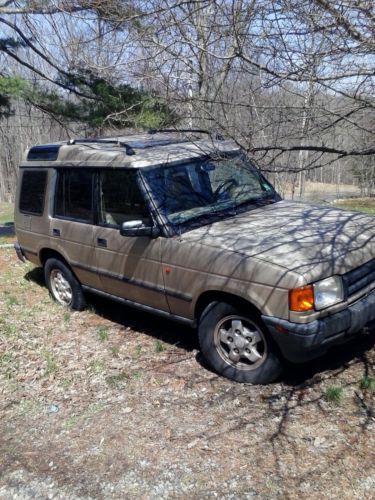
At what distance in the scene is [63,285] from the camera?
230 inches

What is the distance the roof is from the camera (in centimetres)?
459

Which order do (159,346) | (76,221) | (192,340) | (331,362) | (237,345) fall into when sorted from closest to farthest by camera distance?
(237,345) → (331,362) → (159,346) → (192,340) → (76,221)

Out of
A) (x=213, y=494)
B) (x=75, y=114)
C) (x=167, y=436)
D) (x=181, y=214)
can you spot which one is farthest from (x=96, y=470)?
(x=75, y=114)

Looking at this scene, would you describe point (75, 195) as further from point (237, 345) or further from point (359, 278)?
point (359, 278)

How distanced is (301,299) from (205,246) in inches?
37.7

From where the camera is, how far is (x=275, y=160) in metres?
4.44

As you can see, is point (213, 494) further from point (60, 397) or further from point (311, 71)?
point (311, 71)

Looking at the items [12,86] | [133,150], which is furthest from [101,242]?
[12,86]

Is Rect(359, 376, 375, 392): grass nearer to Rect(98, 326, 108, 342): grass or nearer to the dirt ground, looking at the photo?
the dirt ground

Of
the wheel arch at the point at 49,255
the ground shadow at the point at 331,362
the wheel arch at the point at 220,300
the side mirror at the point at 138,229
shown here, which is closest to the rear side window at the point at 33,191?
the wheel arch at the point at 49,255

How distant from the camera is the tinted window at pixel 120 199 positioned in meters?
4.44

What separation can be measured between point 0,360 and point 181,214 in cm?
234

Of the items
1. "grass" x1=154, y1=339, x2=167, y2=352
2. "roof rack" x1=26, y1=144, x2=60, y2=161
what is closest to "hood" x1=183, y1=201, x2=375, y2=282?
"grass" x1=154, y1=339, x2=167, y2=352

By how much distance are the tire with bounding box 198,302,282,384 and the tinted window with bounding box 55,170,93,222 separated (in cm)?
189
